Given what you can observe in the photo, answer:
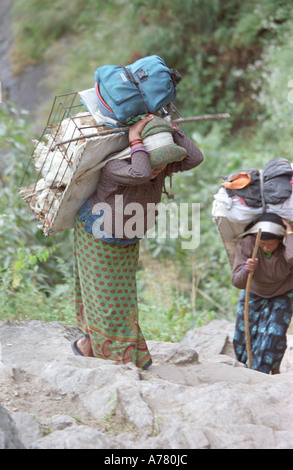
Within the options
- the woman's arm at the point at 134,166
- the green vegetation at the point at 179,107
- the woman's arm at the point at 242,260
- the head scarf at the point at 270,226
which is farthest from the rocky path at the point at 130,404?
the green vegetation at the point at 179,107

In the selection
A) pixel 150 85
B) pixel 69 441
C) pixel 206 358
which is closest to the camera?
pixel 69 441

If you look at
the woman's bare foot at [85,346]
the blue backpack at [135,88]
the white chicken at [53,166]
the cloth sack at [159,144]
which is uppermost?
the blue backpack at [135,88]

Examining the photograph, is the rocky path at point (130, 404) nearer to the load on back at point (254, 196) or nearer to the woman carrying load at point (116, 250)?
the woman carrying load at point (116, 250)

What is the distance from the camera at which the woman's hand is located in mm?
2975

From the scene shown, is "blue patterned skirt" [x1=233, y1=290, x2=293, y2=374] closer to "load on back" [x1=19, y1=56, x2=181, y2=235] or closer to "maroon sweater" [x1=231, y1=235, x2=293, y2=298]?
"maroon sweater" [x1=231, y1=235, x2=293, y2=298]

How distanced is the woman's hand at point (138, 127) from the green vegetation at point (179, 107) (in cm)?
195

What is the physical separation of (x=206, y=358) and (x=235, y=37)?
26.6ft

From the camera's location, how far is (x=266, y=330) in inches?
164

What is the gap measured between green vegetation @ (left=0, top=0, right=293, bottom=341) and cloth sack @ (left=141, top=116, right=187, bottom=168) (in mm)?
1979

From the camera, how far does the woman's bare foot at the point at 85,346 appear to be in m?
3.50

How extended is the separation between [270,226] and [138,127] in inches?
48.8
